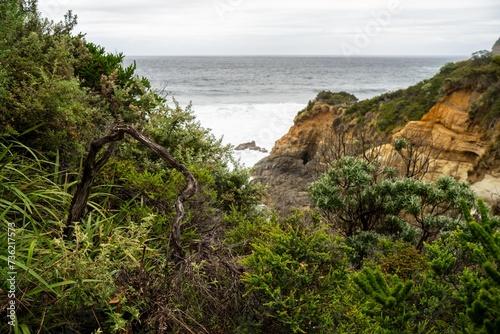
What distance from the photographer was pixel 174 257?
3.35 metres

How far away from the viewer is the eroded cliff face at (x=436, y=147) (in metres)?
16.6

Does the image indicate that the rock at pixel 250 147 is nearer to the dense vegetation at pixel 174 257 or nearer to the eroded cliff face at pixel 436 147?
the eroded cliff face at pixel 436 147

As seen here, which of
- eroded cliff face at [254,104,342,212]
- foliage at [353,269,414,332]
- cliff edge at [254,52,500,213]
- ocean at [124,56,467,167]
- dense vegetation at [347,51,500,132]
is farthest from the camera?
ocean at [124,56,467,167]

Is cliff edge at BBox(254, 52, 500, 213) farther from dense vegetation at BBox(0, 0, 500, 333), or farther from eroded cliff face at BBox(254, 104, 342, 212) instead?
dense vegetation at BBox(0, 0, 500, 333)

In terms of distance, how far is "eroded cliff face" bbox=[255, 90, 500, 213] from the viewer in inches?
655

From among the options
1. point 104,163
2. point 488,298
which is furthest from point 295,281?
point 104,163

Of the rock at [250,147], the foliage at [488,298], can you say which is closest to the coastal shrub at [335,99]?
the rock at [250,147]

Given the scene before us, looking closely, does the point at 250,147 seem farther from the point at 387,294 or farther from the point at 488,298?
the point at 488,298

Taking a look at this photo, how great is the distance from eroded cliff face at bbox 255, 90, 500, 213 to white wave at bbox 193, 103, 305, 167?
2.94 metres

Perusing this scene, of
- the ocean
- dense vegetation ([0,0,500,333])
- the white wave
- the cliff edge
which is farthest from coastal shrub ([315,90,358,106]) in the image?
dense vegetation ([0,0,500,333])

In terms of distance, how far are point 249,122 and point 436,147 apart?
2214 cm

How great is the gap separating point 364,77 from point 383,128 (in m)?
69.5

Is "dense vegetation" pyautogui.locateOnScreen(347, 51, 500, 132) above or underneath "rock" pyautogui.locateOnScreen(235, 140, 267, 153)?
above

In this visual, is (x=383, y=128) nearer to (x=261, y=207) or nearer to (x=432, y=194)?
(x=432, y=194)
